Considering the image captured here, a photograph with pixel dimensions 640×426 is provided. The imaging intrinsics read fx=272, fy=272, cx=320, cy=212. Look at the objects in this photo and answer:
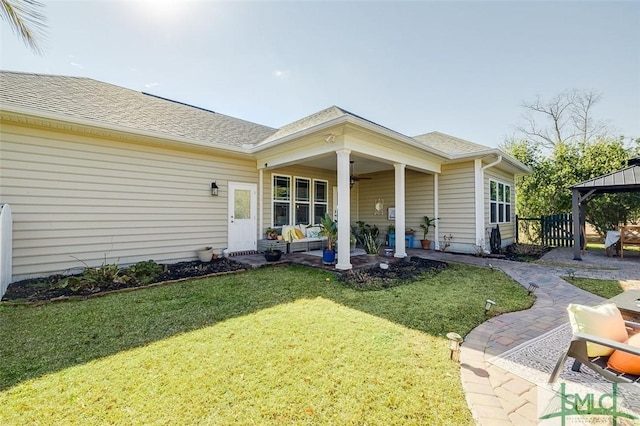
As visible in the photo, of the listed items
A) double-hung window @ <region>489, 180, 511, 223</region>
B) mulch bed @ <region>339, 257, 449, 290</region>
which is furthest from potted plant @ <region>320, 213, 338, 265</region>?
double-hung window @ <region>489, 180, 511, 223</region>

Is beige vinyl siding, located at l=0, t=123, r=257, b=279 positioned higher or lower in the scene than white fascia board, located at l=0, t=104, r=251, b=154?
lower

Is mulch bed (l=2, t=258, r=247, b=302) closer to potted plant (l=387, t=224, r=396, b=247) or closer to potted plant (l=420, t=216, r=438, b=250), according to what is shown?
potted plant (l=387, t=224, r=396, b=247)

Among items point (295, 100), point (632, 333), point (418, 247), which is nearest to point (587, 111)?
point (418, 247)

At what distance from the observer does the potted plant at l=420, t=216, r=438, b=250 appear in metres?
9.22

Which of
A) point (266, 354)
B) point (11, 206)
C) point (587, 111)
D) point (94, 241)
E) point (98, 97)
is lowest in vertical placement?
point (266, 354)

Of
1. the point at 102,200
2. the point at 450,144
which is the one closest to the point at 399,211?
the point at 450,144

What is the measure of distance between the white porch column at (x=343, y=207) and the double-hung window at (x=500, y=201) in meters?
A: 6.16

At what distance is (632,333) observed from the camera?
215 centimetres

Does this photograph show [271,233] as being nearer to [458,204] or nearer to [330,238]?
[330,238]

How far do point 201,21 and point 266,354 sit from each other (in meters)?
7.44

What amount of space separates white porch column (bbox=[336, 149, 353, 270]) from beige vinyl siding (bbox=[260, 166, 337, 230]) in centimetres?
330

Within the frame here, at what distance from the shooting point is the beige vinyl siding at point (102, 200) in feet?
16.2

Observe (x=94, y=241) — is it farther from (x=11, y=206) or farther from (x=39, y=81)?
(x=39, y=81)

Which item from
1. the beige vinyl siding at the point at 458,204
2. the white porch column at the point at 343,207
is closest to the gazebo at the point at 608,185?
the beige vinyl siding at the point at 458,204
